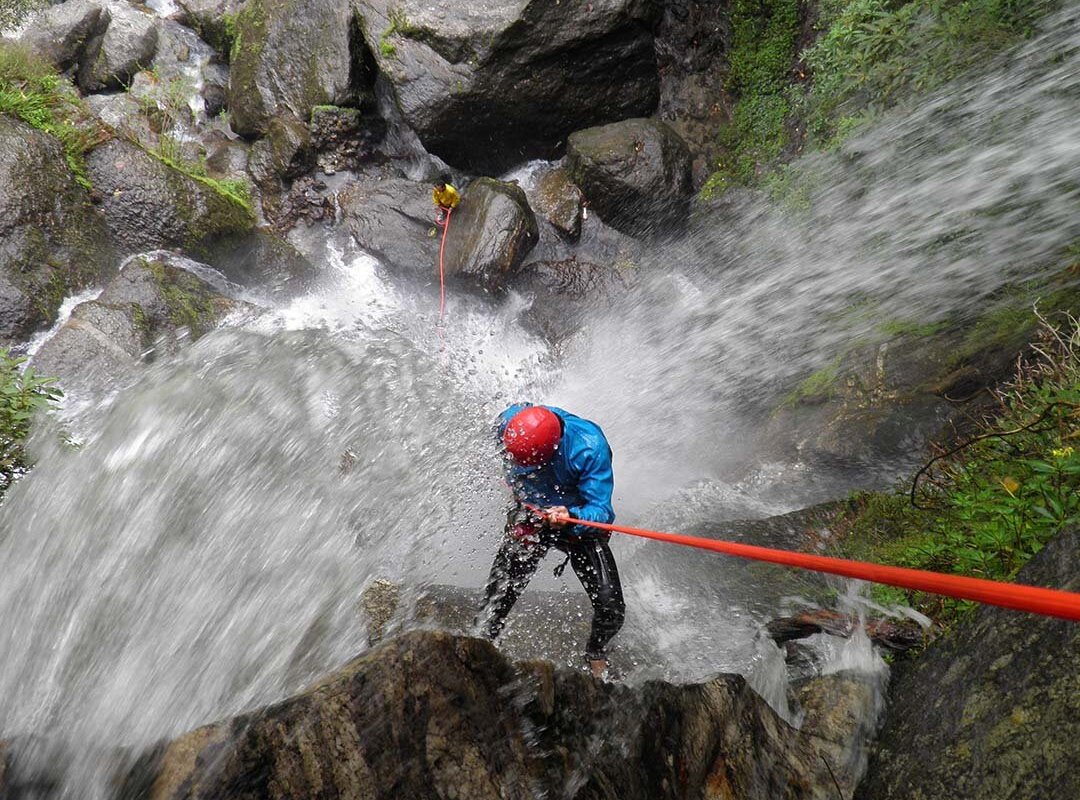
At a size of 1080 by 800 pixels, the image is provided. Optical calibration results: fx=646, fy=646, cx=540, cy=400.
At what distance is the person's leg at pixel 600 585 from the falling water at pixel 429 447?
307 mm

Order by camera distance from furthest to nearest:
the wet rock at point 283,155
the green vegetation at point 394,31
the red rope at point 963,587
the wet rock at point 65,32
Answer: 1. the wet rock at point 65,32
2. the wet rock at point 283,155
3. the green vegetation at point 394,31
4. the red rope at point 963,587

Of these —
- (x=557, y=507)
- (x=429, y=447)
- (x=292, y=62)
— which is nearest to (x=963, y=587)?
(x=557, y=507)

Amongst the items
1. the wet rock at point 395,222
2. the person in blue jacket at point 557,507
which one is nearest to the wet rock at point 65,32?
the wet rock at point 395,222

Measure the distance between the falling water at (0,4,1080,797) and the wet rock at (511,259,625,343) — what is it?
16.3 inches

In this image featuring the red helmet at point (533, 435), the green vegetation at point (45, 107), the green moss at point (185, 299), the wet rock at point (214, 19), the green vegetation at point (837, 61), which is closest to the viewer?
the red helmet at point (533, 435)

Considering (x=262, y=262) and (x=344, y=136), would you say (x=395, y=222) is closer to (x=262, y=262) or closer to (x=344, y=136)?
(x=344, y=136)

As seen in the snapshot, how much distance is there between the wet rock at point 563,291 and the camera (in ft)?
26.8

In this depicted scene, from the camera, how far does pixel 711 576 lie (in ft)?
15.6

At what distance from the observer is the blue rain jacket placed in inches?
139

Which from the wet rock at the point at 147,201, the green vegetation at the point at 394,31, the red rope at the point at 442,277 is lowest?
the red rope at the point at 442,277

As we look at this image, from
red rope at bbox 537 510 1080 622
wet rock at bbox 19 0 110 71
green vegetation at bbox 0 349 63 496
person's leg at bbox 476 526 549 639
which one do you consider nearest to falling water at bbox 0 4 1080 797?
green vegetation at bbox 0 349 63 496

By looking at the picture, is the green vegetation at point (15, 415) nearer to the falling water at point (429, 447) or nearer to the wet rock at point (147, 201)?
the falling water at point (429, 447)

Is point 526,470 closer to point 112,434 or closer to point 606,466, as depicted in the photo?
point 606,466

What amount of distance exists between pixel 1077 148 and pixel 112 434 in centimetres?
791
